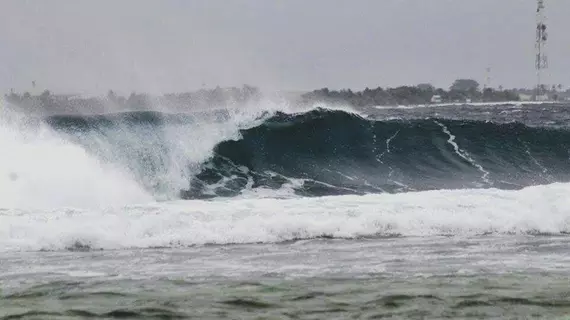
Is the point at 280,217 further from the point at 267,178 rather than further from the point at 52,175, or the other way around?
the point at 267,178

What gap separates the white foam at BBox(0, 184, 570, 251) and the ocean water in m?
0.03

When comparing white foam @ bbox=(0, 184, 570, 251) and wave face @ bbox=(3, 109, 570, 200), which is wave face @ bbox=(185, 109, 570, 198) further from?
white foam @ bbox=(0, 184, 570, 251)

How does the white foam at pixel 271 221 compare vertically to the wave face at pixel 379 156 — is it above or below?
below

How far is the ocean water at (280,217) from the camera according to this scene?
5859mm

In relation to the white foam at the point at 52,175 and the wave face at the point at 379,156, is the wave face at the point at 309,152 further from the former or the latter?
the white foam at the point at 52,175

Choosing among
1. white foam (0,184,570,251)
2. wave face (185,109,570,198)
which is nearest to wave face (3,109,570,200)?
wave face (185,109,570,198)

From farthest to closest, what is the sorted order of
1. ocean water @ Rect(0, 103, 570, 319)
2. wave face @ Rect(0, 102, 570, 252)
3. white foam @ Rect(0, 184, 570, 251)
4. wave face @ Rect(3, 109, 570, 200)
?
wave face @ Rect(3, 109, 570, 200)
wave face @ Rect(0, 102, 570, 252)
white foam @ Rect(0, 184, 570, 251)
ocean water @ Rect(0, 103, 570, 319)

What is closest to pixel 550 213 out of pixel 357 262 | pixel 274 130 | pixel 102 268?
pixel 357 262

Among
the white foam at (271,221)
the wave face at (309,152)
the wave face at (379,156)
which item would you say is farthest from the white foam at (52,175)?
the white foam at (271,221)

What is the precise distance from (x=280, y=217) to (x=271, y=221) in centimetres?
25

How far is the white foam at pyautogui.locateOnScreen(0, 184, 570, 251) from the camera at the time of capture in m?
10.5

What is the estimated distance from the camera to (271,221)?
11117 mm

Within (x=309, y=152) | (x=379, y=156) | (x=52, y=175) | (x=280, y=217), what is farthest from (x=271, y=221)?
(x=379, y=156)

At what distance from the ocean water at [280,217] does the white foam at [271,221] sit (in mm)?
33
